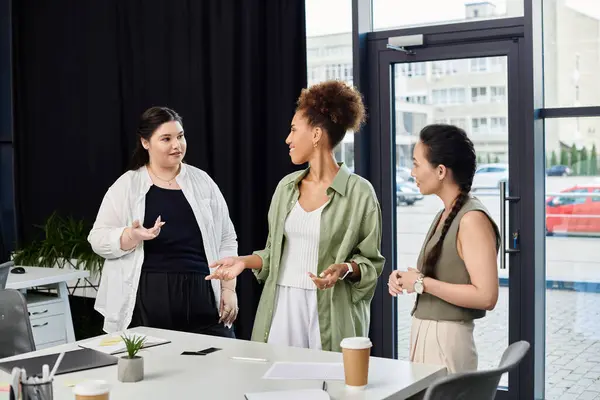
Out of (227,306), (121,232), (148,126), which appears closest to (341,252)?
(227,306)

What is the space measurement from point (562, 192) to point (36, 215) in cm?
375

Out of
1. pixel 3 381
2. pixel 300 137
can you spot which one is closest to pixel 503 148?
pixel 300 137

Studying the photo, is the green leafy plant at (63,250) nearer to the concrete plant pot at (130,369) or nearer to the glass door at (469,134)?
the glass door at (469,134)

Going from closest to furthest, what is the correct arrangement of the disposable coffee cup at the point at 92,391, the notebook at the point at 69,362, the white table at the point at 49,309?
the disposable coffee cup at the point at 92,391 < the notebook at the point at 69,362 < the white table at the point at 49,309

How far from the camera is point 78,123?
19.1 ft

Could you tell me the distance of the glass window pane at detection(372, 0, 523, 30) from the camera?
4.33 metres

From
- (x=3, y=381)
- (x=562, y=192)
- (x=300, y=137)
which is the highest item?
(x=300, y=137)

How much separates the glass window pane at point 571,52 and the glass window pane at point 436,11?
0.21 m

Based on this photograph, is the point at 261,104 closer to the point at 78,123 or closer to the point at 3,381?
the point at 78,123

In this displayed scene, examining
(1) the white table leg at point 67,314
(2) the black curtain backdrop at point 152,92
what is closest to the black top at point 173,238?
(2) the black curtain backdrop at point 152,92

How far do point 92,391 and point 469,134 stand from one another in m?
3.15

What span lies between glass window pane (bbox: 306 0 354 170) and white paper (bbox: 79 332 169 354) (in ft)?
7.28

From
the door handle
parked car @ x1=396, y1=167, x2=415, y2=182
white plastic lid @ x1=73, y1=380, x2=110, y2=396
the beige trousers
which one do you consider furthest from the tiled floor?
white plastic lid @ x1=73, y1=380, x2=110, y2=396

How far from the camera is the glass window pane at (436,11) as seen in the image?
4332 millimetres
